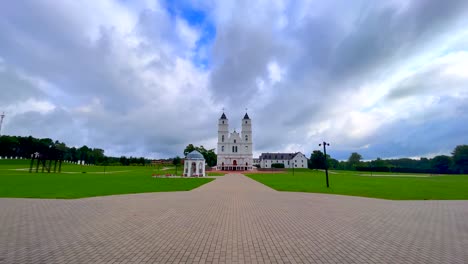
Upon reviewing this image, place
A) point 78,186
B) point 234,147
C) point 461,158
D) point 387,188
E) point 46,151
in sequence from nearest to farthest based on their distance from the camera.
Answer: point 78,186 → point 387,188 → point 46,151 → point 461,158 → point 234,147

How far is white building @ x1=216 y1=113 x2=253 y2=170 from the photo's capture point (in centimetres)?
8862

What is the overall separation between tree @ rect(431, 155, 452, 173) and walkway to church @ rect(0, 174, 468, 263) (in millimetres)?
112213

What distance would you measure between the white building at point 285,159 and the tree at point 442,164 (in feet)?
179

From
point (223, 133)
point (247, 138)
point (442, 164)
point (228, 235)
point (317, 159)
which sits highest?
point (223, 133)

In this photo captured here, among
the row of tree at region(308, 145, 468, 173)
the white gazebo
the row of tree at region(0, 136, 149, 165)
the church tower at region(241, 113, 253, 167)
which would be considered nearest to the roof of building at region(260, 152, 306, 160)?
the row of tree at region(308, 145, 468, 173)

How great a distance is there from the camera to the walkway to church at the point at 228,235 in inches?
208

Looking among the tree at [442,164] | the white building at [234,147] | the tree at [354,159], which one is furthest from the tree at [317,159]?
the tree at [442,164]

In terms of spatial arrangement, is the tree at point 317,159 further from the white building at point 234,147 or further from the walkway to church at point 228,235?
the walkway to church at point 228,235

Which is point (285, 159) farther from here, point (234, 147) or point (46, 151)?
point (46, 151)

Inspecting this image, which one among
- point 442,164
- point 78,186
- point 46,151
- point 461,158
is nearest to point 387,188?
point 78,186

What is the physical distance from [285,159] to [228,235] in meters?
113

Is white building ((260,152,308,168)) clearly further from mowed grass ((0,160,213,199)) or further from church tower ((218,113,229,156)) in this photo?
mowed grass ((0,160,213,199))

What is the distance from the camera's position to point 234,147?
90625mm

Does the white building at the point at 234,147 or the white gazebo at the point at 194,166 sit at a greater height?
the white building at the point at 234,147
